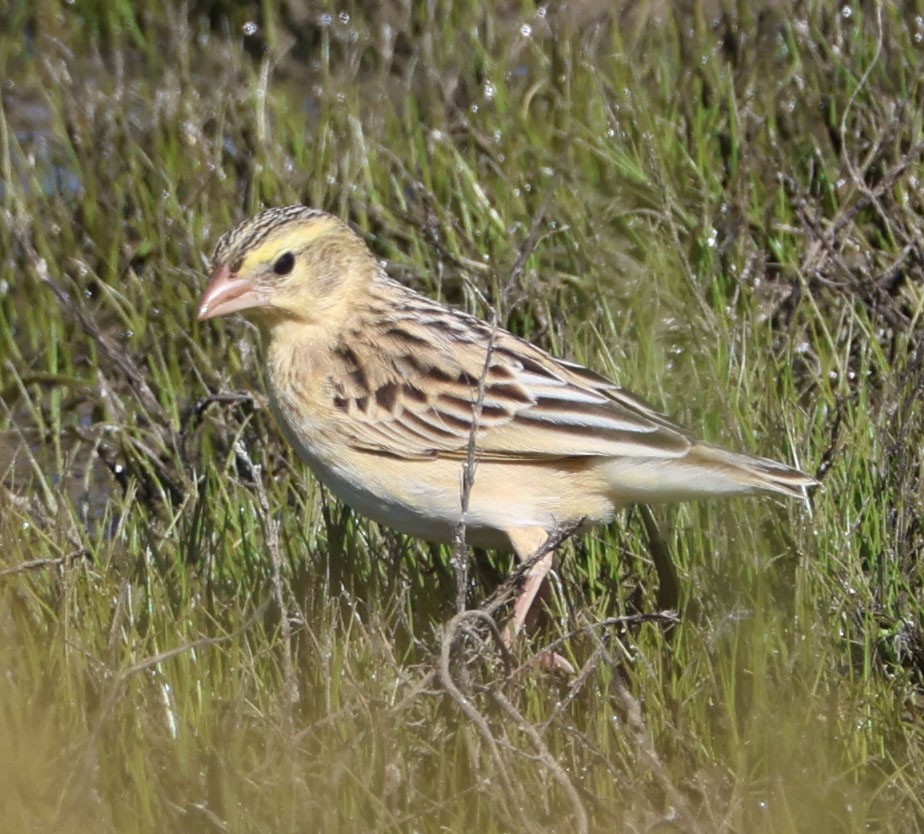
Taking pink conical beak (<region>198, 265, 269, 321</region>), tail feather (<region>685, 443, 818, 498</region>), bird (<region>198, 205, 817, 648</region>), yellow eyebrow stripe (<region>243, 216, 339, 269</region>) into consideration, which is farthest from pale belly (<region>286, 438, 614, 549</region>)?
yellow eyebrow stripe (<region>243, 216, 339, 269</region>)

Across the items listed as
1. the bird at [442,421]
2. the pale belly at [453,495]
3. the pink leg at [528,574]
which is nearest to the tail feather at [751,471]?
the bird at [442,421]

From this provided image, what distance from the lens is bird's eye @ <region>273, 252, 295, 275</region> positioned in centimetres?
547

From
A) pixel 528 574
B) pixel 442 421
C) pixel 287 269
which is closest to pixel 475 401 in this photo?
pixel 442 421

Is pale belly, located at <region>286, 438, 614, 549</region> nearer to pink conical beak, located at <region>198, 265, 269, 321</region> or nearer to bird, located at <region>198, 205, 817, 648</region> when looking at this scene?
bird, located at <region>198, 205, 817, 648</region>

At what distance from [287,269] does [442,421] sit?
2.14 ft

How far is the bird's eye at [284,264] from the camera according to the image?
5.47 meters

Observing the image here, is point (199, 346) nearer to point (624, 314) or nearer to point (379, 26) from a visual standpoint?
point (624, 314)

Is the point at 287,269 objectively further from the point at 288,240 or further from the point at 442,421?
the point at 442,421

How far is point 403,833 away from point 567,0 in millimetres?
5631

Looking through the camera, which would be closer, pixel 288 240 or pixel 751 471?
pixel 751 471

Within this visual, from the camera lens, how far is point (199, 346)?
7.05 m

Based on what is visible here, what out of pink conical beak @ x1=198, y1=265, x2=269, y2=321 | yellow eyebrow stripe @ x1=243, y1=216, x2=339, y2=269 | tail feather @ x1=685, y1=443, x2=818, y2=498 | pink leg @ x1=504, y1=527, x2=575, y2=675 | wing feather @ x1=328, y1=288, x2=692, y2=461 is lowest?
pink leg @ x1=504, y1=527, x2=575, y2=675

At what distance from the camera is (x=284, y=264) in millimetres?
5488

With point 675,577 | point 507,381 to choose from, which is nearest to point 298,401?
point 507,381
